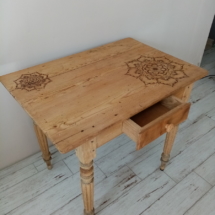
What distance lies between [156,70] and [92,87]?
1.06 feet

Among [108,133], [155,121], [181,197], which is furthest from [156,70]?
[181,197]

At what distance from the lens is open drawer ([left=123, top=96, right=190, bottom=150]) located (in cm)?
85

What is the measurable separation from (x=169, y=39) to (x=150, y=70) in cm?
80

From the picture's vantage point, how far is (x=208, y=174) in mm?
1376

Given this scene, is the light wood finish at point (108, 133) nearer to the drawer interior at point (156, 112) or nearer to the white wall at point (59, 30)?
the drawer interior at point (156, 112)

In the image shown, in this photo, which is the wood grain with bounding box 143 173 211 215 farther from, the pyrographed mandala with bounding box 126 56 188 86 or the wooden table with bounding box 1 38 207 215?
the pyrographed mandala with bounding box 126 56 188 86

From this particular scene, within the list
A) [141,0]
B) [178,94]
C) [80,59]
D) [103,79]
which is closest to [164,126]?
[178,94]

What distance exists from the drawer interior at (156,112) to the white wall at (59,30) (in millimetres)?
532

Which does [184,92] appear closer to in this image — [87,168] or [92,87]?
[92,87]

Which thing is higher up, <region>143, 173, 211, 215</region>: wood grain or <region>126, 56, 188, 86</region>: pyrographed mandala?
<region>126, 56, 188, 86</region>: pyrographed mandala

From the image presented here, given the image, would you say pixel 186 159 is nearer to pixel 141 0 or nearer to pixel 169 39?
pixel 169 39

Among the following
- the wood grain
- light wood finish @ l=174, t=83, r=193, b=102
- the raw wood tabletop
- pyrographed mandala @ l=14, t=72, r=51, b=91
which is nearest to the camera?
the raw wood tabletop

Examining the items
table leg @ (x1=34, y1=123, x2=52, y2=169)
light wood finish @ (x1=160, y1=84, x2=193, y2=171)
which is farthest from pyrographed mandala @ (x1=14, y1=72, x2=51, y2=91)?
light wood finish @ (x1=160, y1=84, x2=193, y2=171)

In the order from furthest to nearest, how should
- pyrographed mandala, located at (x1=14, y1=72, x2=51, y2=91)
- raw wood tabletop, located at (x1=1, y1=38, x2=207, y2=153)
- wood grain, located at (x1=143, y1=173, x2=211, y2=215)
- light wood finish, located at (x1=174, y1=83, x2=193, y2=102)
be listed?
wood grain, located at (x1=143, y1=173, x2=211, y2=215) < light wood finish, located at (x1=174, y1=83, x2=193, y2=102) < pyrographed mandala, located at (x1=14, y1=72, x2=51, y2=91) < raw wood tabletop, located at (x1=1, y1=38, x2=207, y2=153)
